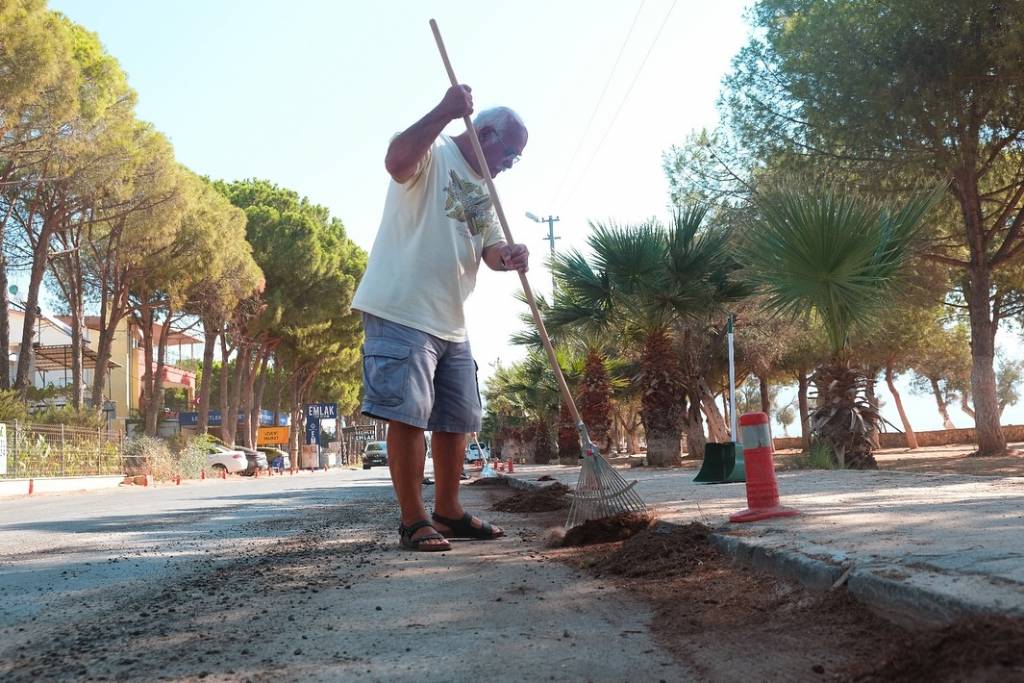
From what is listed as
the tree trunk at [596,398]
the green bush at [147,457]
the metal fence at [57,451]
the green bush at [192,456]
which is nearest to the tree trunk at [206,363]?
the green bush at [192,456]

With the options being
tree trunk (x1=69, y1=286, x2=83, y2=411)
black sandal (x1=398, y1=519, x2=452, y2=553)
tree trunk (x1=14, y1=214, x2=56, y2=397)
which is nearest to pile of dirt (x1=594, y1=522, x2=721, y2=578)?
black sandal (x1=398, y1=519, x2=452, y2=553)

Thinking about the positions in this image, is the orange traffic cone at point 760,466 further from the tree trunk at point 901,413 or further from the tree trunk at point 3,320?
the tree trunk at point 901,413

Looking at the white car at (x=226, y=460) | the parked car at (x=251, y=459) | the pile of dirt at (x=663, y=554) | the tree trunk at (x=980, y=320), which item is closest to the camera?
the pile of dirt at (x=663, y=554)

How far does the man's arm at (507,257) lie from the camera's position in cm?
464

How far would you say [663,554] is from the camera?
141 inches

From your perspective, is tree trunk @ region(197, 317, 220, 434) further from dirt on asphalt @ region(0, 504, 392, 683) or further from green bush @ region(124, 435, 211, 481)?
dirt on asphalt @ region(0, 504, 392, 683)

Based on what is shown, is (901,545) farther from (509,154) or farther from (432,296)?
(509,154)

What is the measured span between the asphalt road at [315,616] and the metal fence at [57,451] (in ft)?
53.6

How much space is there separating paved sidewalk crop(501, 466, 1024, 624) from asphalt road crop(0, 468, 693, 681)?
56cm

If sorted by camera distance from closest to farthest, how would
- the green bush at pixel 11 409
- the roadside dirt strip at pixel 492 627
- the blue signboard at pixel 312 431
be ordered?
1. the roadside dirt strip at pixel 492 627
2. the green bush at pixel 11 409
3. the blue signboard at pixel 312 431

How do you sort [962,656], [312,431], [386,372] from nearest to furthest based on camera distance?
[962,656], [386,372], [312,431]

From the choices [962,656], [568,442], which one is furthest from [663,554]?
[568,442]

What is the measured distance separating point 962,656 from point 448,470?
319cm

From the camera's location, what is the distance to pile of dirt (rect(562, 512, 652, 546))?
4.40 meters
